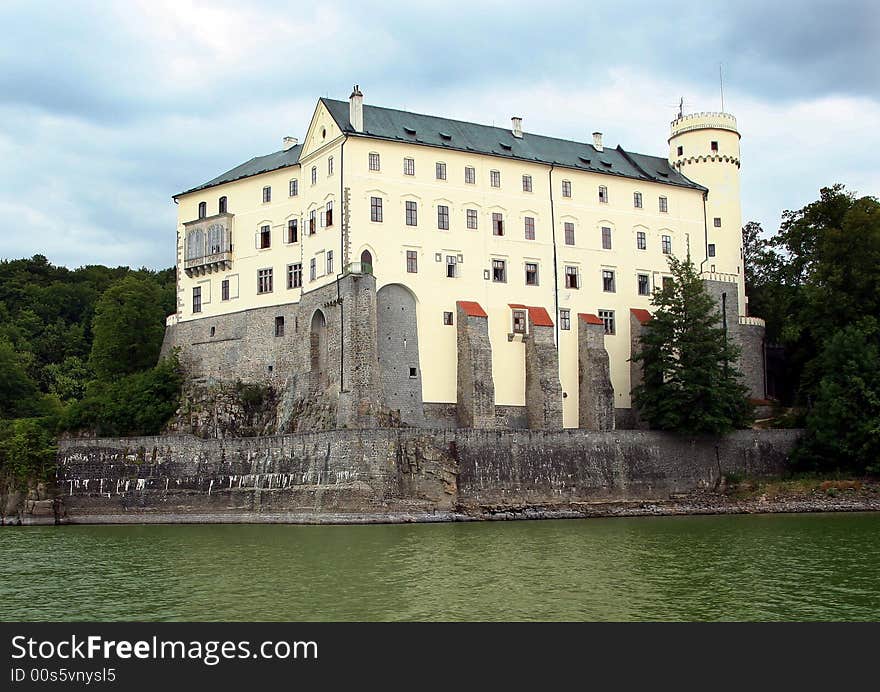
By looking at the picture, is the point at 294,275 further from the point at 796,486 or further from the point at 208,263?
the point at 796,486

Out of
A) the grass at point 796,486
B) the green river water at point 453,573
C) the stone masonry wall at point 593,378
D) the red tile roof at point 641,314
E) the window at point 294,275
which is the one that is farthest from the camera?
the red tile roof at point 641,314

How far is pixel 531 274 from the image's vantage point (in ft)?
171

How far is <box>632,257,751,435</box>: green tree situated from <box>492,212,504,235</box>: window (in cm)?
780

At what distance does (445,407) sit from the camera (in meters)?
48.9

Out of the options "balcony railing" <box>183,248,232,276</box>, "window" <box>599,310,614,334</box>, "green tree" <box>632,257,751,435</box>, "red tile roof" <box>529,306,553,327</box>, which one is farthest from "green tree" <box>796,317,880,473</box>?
"balcony railing" <box>183,248,232,276</box>

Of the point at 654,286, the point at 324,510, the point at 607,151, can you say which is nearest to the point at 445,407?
the point at 324,510

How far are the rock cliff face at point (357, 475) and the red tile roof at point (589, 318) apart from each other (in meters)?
7.02

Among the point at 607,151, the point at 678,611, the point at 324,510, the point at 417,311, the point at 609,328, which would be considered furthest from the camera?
the point at 607,151

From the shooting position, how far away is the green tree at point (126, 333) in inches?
2280

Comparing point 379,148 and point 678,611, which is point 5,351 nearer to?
point 379,148

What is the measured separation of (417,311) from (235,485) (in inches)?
433

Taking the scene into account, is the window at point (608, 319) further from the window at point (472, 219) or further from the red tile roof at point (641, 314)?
the window at point (472, 219)

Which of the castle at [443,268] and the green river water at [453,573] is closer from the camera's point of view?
the green river water at [453,573]

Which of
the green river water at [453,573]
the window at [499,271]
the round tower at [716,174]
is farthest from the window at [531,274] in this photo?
the green river water at [453,573]
